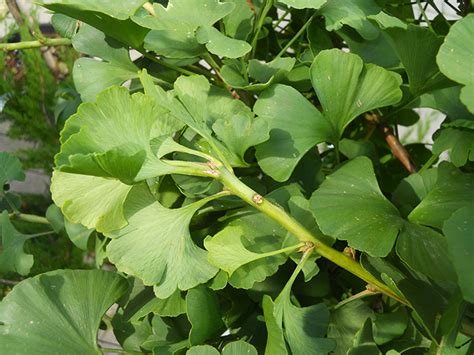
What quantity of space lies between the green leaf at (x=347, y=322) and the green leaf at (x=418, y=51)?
3.8 inches

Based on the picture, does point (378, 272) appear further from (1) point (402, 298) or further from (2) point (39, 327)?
(2) point (39, 327)

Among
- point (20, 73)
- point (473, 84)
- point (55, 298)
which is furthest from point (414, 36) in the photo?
point (20, 73)

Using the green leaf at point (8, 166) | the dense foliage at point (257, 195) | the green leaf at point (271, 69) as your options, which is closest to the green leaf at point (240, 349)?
the dense foliage at point (257, 195)

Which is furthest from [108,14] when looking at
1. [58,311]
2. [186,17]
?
[58,311]

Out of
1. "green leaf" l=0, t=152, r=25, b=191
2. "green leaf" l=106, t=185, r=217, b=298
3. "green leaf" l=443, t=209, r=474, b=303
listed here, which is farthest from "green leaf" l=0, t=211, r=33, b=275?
"green leaf" l=443, t=209, r=474, b=303

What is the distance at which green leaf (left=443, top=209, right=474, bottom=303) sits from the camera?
199 millimetres

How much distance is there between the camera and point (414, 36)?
0.77 ft

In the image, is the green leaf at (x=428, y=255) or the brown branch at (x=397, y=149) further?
the brown branch at (x=397, y=149)

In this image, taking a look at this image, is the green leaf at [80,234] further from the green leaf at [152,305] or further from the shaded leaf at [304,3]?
the shaded leaf at [304,3]

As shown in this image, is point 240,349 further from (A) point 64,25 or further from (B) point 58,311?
(A) point 64,25

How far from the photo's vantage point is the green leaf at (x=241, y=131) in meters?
0.24

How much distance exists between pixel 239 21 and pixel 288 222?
10 cm

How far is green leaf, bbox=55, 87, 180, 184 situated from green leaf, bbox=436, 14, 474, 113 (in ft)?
0.32

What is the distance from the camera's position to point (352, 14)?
10.9 inches
